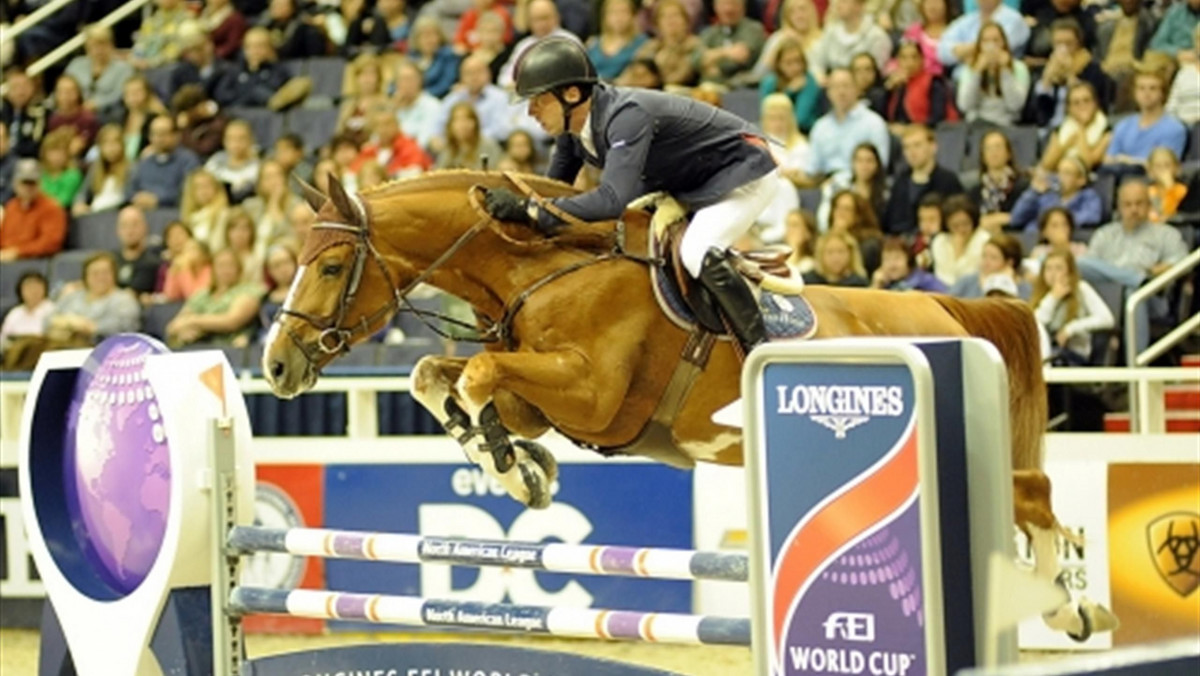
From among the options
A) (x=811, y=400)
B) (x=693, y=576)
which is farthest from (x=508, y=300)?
(x=811, y=400)

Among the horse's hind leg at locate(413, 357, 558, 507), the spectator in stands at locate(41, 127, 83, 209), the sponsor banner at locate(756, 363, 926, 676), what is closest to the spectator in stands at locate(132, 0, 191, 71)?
the spectator in stands at locate(41, 127, 83, 209)

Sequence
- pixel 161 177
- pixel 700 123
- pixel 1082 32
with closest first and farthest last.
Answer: pixel 700 123
pixel 1082 32
pixel 161 177

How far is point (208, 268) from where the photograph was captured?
38.5 ft

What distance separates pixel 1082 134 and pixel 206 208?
16.5 feet

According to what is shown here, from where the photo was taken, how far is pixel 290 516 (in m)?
9.62

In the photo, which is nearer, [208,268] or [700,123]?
[700,123]

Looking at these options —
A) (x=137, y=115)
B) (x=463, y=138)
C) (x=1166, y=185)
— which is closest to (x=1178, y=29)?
(x=1166, y=185)

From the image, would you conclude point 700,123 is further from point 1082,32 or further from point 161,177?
point 161,177

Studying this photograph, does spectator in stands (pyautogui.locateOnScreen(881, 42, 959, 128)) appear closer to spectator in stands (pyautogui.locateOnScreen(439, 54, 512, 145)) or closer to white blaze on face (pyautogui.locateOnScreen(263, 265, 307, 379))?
spectator in stands (pyautogui.locateOnScreen(439, 54, 512, 145))

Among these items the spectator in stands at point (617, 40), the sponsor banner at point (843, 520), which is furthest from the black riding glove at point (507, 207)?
the spectator in stands at point (617, 40)

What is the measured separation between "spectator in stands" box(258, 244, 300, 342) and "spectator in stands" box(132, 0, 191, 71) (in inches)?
147

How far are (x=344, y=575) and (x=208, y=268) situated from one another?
274cm

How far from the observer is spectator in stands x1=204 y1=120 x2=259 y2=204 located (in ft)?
41.8

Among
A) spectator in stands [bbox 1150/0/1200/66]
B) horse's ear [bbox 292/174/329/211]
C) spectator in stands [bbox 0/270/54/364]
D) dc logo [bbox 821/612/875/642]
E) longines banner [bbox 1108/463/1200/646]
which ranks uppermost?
spectator in stands [bbox 1150/0/1200/66]
